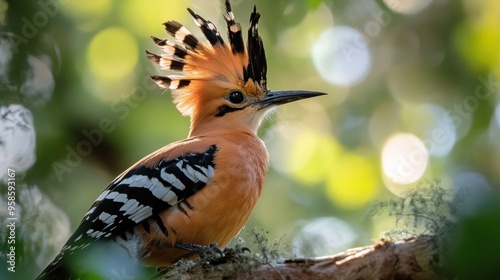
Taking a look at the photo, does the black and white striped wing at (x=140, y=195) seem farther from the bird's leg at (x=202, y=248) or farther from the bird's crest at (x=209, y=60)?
the bird's crest at (x=209, y=60)

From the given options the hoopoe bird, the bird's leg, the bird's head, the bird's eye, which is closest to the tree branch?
the bird's leg

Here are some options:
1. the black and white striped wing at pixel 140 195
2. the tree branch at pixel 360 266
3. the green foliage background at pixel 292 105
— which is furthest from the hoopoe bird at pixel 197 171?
the green foliage background at pixel 292 105

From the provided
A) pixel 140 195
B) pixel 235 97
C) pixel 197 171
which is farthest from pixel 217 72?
pixel 140 195

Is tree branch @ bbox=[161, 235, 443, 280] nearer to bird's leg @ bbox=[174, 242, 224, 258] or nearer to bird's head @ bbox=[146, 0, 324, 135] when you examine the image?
bird's leg @ bbox=[174, 242, 224, 258]

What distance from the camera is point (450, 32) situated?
331 inches

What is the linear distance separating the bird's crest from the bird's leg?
165 centimetres

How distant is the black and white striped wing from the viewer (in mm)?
4562

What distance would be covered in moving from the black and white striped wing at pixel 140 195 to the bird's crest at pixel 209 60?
95cm

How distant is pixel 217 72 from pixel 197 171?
4.08 ft

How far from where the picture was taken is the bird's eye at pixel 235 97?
19.5ft

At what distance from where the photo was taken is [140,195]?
473 centimetres

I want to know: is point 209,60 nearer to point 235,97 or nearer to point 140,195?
point 235,97

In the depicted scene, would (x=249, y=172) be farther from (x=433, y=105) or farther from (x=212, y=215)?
(x=433, y=105)

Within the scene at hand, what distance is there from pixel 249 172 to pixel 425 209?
1.73 metres
